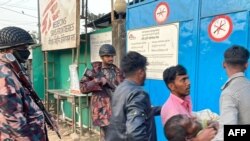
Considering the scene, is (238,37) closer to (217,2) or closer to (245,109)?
(217,2)

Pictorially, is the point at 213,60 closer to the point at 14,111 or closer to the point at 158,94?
the point at 158,94

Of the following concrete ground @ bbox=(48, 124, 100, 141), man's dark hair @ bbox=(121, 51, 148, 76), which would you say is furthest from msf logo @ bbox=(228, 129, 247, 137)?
concrete ground @ bbox=(48, 124, 100, 141)

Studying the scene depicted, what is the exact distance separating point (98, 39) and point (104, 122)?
272 centimetres

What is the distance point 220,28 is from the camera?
3.26 meters

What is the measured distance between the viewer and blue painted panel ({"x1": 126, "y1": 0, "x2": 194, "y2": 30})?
3.73 metres

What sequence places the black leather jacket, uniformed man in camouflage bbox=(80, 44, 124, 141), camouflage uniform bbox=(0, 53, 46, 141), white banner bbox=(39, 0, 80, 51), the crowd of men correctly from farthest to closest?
white banner bbox=(39, 0, 80, 51)
uniformed man in camouflage bbox=(80, 44, 124, 141)
camouflage uniform bbox=(0, 53, 46, 141)
the black leather jacket
the crowd of men

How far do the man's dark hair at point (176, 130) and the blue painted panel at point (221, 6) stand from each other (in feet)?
5.52

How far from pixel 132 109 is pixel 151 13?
99.0 inches

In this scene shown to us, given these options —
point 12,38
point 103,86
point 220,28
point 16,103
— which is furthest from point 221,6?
point 16,103

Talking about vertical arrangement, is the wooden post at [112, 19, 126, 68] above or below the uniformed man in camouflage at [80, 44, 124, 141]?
above

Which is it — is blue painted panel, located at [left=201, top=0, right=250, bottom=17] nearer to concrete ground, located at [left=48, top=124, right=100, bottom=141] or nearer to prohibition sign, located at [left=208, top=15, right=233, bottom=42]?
prohibition sign, located at [left=208, top=15, right=233, bottom=42]

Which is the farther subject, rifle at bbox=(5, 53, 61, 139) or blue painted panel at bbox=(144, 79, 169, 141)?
blue painted panel at bbox=(144, 79, 169, 141)

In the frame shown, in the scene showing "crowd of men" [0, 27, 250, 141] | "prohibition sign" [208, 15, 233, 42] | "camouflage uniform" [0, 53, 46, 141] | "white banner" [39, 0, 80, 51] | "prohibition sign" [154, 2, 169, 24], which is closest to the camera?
"crowd of men" [0, 27, 250, 141]

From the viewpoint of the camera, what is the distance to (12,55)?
8.11ft
